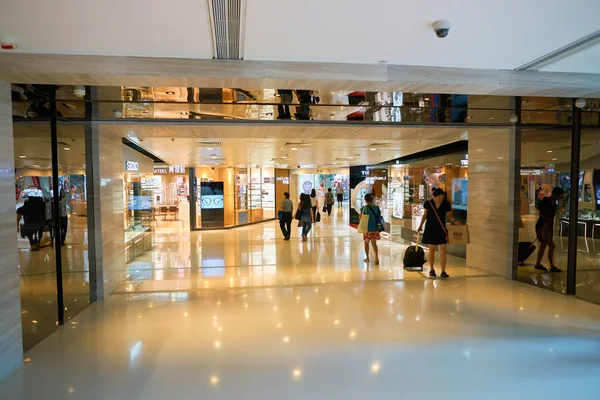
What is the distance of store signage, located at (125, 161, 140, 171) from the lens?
934cm

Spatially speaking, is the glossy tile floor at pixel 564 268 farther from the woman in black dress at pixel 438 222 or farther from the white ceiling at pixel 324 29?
the white ceiling at pixel 324 29

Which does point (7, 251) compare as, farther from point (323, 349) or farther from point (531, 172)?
point (531, 172)

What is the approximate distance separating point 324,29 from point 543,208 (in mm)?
5921

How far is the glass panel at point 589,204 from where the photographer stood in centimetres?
567

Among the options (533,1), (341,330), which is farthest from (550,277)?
(533,1)

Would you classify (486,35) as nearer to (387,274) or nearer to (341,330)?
(341,330)

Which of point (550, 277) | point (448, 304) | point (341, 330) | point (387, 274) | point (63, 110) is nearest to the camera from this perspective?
point (341, 330)

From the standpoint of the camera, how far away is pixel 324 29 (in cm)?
275

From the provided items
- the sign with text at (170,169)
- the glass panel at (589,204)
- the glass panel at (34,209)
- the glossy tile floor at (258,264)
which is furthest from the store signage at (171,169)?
the glass panel at (589,204)

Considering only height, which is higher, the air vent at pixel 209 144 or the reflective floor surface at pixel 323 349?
the air vent at pixel 209 144

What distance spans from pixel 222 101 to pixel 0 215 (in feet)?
8.48

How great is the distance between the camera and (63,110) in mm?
4773

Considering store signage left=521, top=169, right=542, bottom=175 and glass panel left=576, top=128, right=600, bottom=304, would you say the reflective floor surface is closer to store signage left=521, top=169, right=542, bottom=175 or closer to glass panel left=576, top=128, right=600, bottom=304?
glass panel left=576, top=128, right=600, bottom=304

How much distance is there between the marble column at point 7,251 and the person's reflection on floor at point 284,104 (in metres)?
2.66
